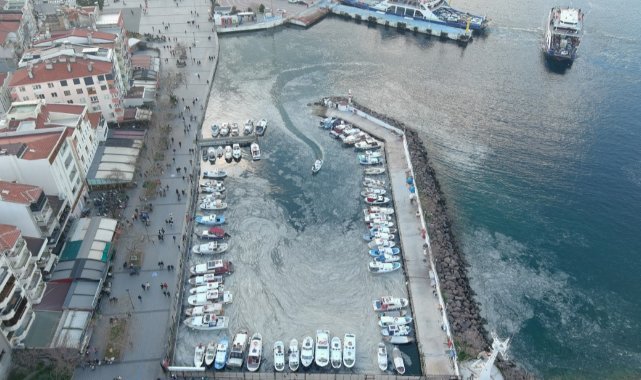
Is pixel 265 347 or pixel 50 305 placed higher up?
pixel 50 305

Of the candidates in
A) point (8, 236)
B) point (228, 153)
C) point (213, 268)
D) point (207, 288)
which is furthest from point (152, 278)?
point (228, 153)

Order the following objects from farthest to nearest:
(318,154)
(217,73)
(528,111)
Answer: (217,73), (528,111), (318,154)

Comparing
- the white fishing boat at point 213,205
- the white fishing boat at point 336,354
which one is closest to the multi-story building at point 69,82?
the white fishing boat at point 213,205

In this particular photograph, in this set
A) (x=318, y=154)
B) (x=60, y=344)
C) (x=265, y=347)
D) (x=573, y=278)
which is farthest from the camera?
(x=318, y=154)

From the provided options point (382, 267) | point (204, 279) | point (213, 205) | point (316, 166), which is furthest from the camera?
point (316, 166)

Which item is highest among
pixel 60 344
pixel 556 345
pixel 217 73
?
pixel 217 73

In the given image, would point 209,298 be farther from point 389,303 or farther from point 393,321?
point 393,321

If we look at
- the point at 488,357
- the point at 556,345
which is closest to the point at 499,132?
the point at 556,345

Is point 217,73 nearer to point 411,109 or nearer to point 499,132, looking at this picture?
point 411,109
